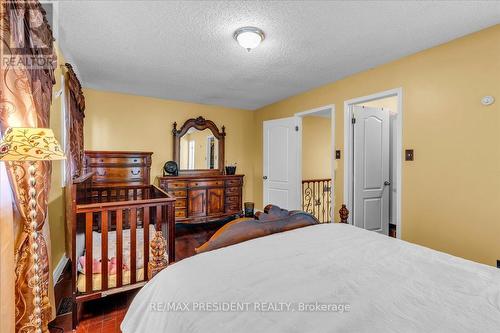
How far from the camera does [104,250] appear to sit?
1.91 m

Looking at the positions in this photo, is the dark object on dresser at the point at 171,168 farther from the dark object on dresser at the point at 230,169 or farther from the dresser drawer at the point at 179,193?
the dark object on dresser at the point at 230,169

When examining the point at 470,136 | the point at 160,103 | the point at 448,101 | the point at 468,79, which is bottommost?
the point at 470,136

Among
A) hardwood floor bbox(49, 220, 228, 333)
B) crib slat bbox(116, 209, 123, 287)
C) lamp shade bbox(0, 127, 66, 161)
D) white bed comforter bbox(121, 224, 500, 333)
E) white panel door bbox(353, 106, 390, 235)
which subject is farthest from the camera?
white panel door bbox(353, 106, 390, 235)

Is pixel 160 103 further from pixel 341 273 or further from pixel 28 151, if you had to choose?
pixel 341 273

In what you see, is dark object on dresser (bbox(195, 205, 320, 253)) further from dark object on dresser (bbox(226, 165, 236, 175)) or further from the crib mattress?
dark object on dresser (bbox(226, 165, 236, 175))

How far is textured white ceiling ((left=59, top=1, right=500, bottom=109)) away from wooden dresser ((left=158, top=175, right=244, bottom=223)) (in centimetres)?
171

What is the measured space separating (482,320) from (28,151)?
2.03 meters

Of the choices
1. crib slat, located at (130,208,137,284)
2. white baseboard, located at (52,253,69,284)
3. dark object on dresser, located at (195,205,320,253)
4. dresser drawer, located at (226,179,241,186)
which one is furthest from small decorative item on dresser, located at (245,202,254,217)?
dresser drawer, located at (226,179,241,186)

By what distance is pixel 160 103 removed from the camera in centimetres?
450

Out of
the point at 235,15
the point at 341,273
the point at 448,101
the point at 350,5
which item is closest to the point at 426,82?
the point at 448,101

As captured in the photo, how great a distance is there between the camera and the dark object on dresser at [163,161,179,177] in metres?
4.36

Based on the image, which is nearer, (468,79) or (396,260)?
(396,260)

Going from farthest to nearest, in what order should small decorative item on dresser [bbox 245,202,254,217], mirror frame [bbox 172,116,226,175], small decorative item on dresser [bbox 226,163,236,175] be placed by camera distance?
small decorative item on dresser [bbox 226,163,236,175] < mirror frame [bbox 172,116,226,175] < small decorative item on dresser [bbox 245,202,254,217]

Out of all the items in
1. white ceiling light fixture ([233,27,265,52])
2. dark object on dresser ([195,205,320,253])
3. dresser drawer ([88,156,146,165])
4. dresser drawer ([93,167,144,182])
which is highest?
white ceiling light fixture ([233,27,265,52])
